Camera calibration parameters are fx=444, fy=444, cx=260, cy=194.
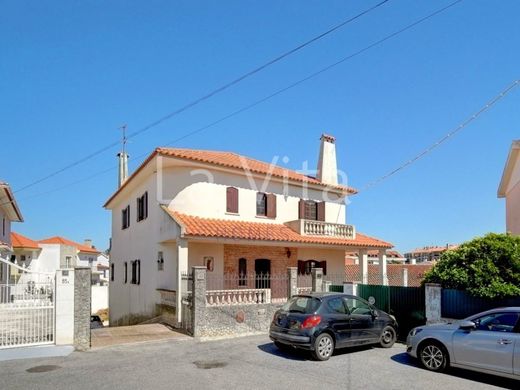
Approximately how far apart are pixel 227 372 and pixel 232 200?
10.7 meters

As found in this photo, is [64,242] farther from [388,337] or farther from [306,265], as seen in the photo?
[388,337]

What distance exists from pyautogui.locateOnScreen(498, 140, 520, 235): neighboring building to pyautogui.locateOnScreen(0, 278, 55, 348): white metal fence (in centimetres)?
1983

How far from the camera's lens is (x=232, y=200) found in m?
19.5

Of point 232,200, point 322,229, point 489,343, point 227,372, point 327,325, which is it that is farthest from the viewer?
point 322,229

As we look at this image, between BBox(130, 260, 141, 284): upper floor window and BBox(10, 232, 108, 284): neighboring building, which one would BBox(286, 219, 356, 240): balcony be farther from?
BBox(10, 232, 108, 284): neighboring building

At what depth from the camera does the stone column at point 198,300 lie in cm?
1352

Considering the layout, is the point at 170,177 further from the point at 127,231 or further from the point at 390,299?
the point at 390,299

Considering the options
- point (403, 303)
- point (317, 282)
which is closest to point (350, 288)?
point (317, 282)

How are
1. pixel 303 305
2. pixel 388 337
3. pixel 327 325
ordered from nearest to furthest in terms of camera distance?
pixel 327 325, pixel 303 305, pixel 388 337

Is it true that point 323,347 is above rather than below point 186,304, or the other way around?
below

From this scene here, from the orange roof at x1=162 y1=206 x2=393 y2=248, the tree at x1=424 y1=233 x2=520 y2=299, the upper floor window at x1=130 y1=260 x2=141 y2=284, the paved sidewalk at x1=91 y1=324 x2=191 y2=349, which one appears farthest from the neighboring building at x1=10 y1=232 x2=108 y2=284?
the tree at x1=424 y1=233 x2=520 y2=299

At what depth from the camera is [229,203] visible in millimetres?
19344

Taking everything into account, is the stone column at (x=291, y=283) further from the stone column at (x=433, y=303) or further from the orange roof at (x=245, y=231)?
the stone column at (x=433, y=303)

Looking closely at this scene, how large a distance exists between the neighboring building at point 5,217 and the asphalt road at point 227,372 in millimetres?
11259
